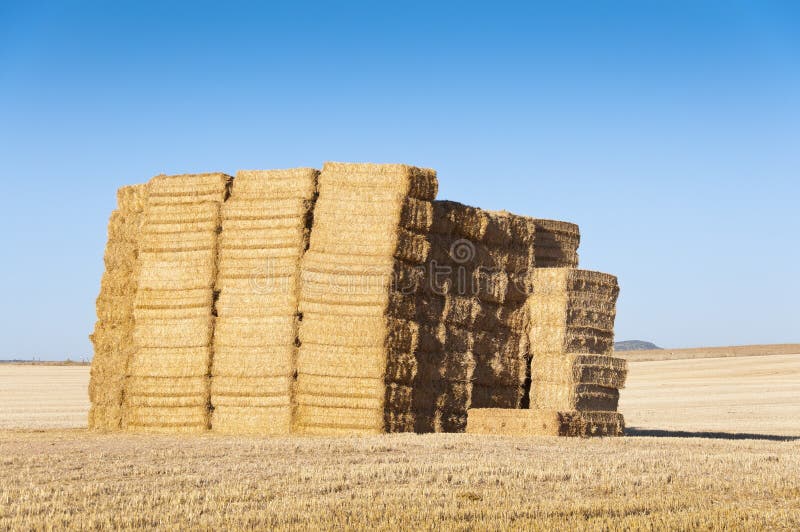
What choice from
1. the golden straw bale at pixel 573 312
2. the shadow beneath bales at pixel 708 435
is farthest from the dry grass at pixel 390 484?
the shadow beneath bales at pixel 708 435

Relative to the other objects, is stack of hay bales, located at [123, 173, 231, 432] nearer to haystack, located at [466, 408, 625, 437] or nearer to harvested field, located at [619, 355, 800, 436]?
haystack, located at [466, 408, 625, 437]

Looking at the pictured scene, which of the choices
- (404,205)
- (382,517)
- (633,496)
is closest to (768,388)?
(404,205)

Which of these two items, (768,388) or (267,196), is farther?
(768,388)

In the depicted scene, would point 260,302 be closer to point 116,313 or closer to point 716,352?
point 116,313

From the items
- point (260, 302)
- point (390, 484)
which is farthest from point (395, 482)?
point (260, 302)

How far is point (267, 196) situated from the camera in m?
19.0

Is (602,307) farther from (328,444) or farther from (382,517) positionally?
(382,517)

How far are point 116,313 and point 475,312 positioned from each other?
268 inches

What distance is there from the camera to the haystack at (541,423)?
18234 mm

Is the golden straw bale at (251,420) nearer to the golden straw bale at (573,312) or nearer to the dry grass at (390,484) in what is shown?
the dry grass at (390,484)

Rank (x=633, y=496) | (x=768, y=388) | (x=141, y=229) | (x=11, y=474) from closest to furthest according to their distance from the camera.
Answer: (x=633, y=496)
(x=11, y=474)
(x=141, y=229)
(x=768, y=388)

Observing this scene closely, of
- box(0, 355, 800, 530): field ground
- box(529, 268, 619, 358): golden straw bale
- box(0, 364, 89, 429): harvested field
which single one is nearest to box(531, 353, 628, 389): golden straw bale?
box(529, 268, 619, 358): golden straw bale

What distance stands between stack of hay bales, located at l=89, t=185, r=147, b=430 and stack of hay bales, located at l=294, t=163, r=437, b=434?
378cm

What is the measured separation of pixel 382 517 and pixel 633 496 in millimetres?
3048
